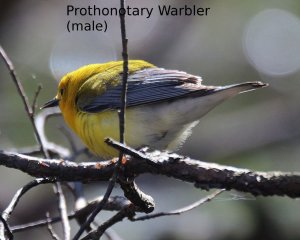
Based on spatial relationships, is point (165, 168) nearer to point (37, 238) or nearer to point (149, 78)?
point (149, 78)

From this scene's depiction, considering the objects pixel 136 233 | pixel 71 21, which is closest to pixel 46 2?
pixel 71 21

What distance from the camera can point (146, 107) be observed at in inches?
178

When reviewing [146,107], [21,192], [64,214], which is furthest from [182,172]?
[146,107]

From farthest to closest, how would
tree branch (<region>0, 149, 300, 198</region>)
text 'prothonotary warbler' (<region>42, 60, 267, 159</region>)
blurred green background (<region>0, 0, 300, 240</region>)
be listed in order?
blurred green background (<region>0, 0, 300, 240</region>) → text 'prothonotary warbler' (<region>42, 60, 267, 159</region>) → tree branch (<region>0, 149, 300, 198</region>)

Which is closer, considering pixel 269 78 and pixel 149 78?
pixel 149 78

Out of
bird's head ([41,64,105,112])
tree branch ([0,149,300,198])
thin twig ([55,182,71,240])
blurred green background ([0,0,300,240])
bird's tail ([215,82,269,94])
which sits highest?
tree branch ([0,149,300,198])

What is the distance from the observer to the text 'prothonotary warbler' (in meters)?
4.37

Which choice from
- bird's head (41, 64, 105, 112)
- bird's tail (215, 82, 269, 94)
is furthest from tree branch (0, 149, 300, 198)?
bird's head (41, 64, 105, 112)

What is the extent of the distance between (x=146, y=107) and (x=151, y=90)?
21 cm

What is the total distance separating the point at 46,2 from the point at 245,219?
14.9 feet

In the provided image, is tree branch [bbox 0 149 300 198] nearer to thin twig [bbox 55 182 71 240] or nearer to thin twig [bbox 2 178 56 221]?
thin twig [bbox 2 178 56 221]

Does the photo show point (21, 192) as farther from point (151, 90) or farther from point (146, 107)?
point (151, 90)

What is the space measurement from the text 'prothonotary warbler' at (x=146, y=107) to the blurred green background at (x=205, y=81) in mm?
1231

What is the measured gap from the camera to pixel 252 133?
739cm
